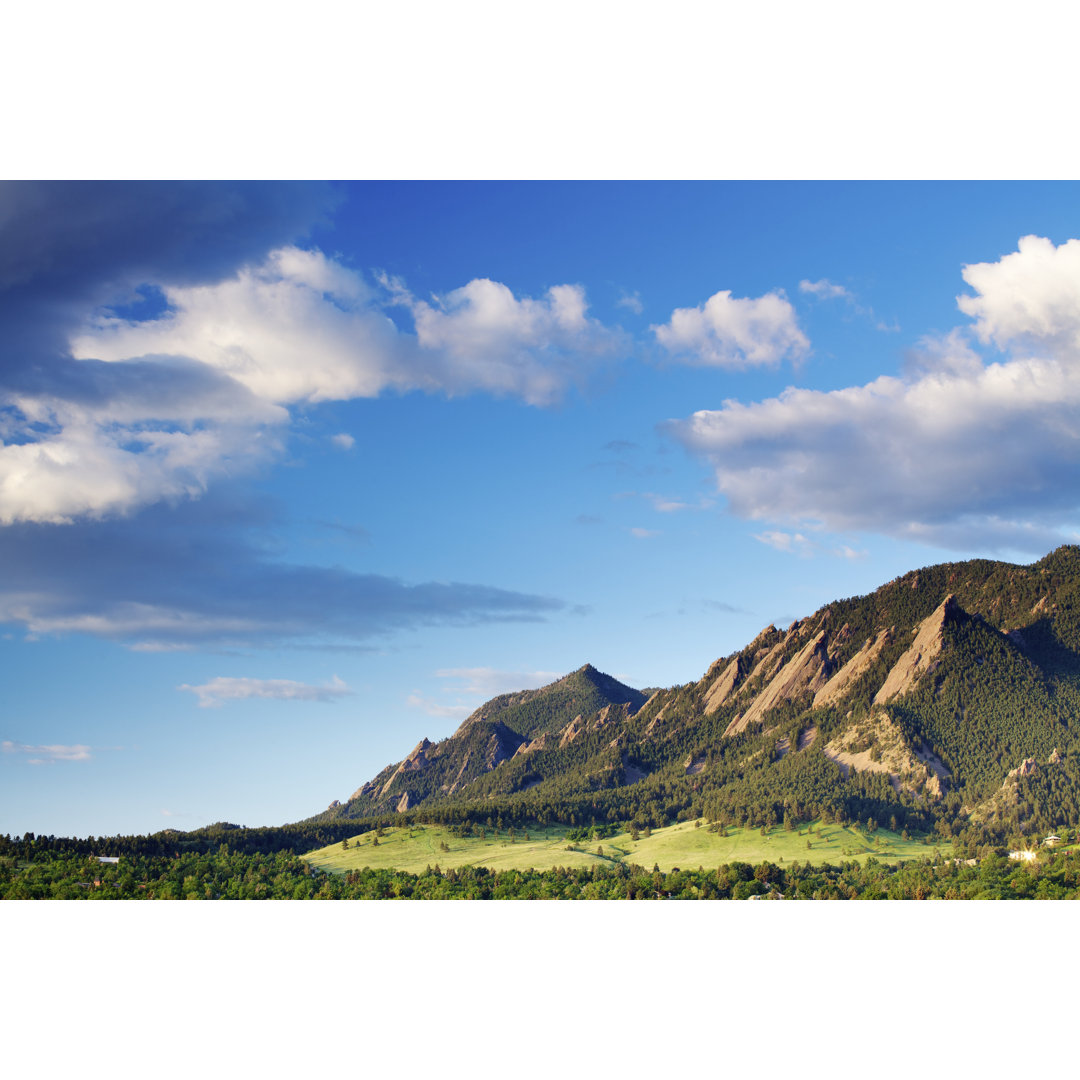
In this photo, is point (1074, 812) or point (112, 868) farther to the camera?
point (1074, 812)

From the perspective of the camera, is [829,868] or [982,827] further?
[982,827]

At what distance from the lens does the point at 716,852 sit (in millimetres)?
195250

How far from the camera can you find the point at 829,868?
170 meters
